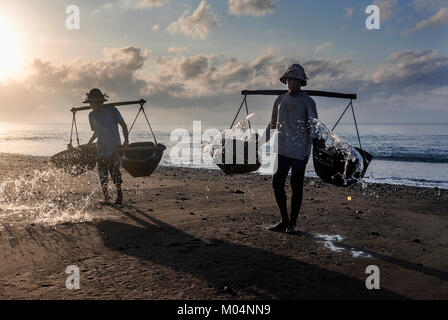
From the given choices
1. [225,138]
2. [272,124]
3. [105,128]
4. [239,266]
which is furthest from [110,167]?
[239,266]

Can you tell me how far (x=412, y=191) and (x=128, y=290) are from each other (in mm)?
9424

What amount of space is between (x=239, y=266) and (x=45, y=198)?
5.97 meters

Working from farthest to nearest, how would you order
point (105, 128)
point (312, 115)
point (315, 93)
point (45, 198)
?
point (45, 198)
point (105, 128)
point (315, 93)
point (312, 115)

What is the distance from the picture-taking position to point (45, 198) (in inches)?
316

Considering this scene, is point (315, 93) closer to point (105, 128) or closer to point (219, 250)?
point (219, 250)

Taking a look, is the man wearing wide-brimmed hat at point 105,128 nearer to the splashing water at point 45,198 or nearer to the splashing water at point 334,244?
the splashing water at point 45,198

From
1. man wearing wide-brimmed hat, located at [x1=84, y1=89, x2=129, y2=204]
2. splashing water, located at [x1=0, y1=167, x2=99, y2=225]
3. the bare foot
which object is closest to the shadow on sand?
the bare foot

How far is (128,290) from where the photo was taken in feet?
10.7

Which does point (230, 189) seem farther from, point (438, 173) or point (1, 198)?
point (438, 173)

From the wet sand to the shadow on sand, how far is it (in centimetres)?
1

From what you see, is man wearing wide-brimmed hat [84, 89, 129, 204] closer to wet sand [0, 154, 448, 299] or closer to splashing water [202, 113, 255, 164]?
wet sand [0, 154, 448, 299]
